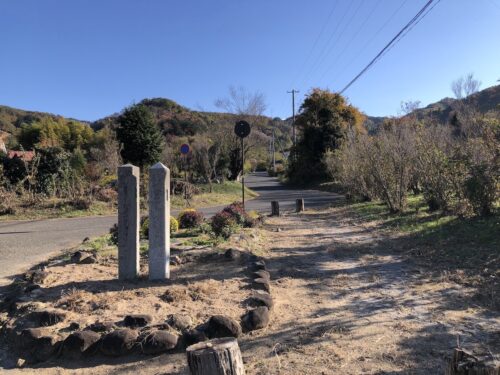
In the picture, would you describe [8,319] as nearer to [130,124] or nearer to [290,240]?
[290,240]

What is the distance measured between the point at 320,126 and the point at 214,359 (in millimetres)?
33691

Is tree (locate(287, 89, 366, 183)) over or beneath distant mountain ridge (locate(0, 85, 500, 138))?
beneath

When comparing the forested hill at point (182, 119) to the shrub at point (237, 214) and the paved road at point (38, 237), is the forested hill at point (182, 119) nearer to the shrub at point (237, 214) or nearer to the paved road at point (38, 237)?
the paved road at point (38, 237)

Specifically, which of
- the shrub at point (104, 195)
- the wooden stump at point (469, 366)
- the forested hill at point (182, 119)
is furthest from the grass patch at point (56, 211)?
the forested hill at point (182, 119)

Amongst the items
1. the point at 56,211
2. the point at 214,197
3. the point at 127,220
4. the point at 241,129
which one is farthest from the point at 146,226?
the point at 214,197

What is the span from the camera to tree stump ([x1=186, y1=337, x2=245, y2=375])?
2.52m

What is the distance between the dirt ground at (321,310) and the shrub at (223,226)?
1449 millimetres

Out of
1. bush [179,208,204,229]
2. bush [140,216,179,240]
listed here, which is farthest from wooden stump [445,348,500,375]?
bush [179,208,204,229]

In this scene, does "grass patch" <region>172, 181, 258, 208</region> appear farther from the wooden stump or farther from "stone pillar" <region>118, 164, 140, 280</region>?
the wooden stump

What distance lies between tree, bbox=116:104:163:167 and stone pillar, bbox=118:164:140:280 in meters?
20.5

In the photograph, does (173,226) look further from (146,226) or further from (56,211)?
(56,211)

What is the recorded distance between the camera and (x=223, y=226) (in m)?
9.06

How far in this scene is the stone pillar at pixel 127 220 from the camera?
219 inches

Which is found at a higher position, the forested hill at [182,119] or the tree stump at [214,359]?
the forested hill at [182,119]
